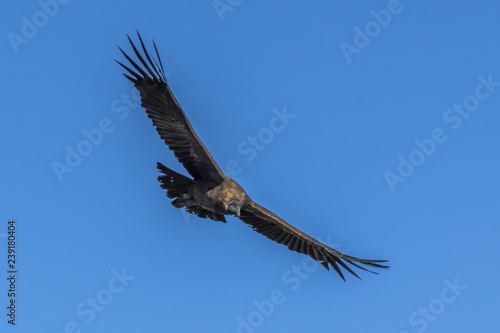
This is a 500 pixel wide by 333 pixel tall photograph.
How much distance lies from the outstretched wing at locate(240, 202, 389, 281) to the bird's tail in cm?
154

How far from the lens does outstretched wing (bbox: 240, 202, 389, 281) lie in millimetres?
15742

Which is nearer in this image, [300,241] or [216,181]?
[216,181]

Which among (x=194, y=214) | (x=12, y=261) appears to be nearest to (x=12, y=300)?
(x=12, y=261)

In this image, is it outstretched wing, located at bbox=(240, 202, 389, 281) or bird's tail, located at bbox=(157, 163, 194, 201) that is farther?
outstretched wing, located at bbox=(240, 202, 389, 281)

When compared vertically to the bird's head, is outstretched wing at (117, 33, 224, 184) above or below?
above

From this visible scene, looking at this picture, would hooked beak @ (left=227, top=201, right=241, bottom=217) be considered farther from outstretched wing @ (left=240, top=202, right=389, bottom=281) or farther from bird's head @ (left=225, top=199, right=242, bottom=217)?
outstretched wing @ (left=240, top=202, right=389, bottom=281)

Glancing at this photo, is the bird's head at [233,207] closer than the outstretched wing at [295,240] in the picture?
Yes

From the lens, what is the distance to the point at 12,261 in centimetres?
1534

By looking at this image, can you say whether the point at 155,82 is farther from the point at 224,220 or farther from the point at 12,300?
the point at 12,300

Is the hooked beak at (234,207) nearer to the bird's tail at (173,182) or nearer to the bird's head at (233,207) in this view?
the bird's head at (233,207)

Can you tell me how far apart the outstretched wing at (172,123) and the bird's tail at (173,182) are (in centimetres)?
22

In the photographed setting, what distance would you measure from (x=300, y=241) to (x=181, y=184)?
3201mm

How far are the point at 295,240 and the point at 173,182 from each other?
325 cm

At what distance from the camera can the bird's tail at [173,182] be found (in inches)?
580
